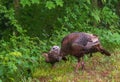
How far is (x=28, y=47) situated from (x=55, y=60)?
1363mm

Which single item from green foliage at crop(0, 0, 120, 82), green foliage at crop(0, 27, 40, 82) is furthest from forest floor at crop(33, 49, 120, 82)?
green foliage at crop(0, 27, 40, 82)

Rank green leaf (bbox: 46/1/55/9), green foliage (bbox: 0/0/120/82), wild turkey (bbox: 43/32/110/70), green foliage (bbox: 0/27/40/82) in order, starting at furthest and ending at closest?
green leaf (bbox: 46/1/55/9), green foliage (bbox: 0/0/120/82), wild turkey (bbox: 43/32/110/70), green foliage (bbox: 0/27/40/82)

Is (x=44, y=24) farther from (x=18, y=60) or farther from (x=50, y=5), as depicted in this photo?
(x=18, y=60)

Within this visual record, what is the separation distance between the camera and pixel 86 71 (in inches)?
332

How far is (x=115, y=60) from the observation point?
9289mm

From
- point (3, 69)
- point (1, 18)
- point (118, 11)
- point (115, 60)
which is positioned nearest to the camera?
point (3, 69)

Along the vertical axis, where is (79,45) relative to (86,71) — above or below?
above

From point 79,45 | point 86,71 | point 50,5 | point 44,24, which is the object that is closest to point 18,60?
point 79,45

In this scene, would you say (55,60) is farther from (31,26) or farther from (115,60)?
(31,26)

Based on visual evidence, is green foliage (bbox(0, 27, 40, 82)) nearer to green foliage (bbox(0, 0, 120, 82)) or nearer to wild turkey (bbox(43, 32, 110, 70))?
green foliage (bbox(0, 0, 120, 82))

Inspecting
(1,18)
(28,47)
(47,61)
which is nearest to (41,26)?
(1,18)

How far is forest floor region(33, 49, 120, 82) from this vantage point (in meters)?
7.85

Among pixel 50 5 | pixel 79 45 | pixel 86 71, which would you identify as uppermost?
pixel 50 5

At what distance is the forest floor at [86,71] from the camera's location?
7.85 meters
